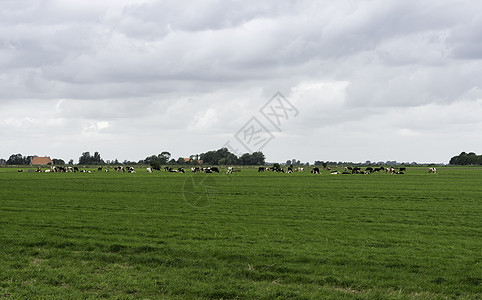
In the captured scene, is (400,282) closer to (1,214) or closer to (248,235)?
(248,235)

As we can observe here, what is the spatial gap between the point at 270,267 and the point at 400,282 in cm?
308

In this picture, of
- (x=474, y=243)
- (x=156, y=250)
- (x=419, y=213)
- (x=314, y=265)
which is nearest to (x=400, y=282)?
(x=314, y=265)

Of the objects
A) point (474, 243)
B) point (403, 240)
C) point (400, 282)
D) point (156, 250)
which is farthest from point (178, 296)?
point (474, 243)

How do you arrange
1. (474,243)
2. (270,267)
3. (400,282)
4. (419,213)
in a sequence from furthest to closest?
(419,213) < (474,243) < (270,267) < (400,282)

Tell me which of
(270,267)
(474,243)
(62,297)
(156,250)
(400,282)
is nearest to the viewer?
(62,297)

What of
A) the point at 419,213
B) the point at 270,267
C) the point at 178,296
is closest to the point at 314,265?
the point at 270,267

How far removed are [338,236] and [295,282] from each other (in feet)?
16.6

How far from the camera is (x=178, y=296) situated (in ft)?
26.3

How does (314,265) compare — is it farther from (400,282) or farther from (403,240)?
(403,240)

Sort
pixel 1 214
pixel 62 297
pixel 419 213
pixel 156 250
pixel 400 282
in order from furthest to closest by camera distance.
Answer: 1. pixel 419 213
2. pixel 1 214
3. pixel 156 250
4. pixel 400 282
5. pixel 62 297

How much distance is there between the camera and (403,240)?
508 inches

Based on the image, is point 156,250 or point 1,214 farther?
point 1,214

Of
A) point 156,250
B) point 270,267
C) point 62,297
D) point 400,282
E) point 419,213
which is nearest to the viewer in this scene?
point 62,297

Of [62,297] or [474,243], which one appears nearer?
[62,297]
